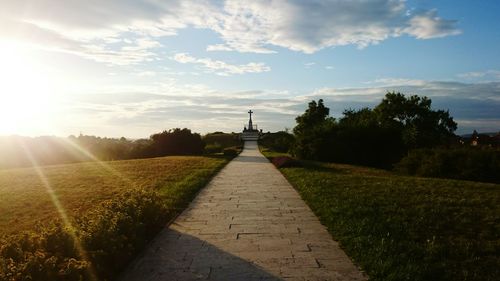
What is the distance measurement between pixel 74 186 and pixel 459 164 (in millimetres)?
18221

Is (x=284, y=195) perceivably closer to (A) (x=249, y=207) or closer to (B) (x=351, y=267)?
(A) (x=249, y=207)

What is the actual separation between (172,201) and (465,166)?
15985 millimetres

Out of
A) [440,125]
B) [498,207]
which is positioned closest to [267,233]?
[498,207]

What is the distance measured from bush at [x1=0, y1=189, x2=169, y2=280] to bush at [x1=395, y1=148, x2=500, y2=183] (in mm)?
17786

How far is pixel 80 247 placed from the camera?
6168mm

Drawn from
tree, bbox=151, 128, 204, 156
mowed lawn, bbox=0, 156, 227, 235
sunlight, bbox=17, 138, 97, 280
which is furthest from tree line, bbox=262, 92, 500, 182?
sunlight, bbox=17, 138, 97, 280

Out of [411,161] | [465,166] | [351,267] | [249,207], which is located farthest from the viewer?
[411,161]

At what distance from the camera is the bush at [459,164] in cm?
2100

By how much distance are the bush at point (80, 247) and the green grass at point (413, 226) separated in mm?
3780

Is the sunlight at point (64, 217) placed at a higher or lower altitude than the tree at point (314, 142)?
lower

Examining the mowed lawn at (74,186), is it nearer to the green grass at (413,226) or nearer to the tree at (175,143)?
the green grass at (413,226)

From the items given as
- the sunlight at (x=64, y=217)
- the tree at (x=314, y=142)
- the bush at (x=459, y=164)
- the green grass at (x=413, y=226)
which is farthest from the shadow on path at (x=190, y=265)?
the tree at (x=314, y=142)

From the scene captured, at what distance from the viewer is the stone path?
20.6ft

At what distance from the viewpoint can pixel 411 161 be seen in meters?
23.8
